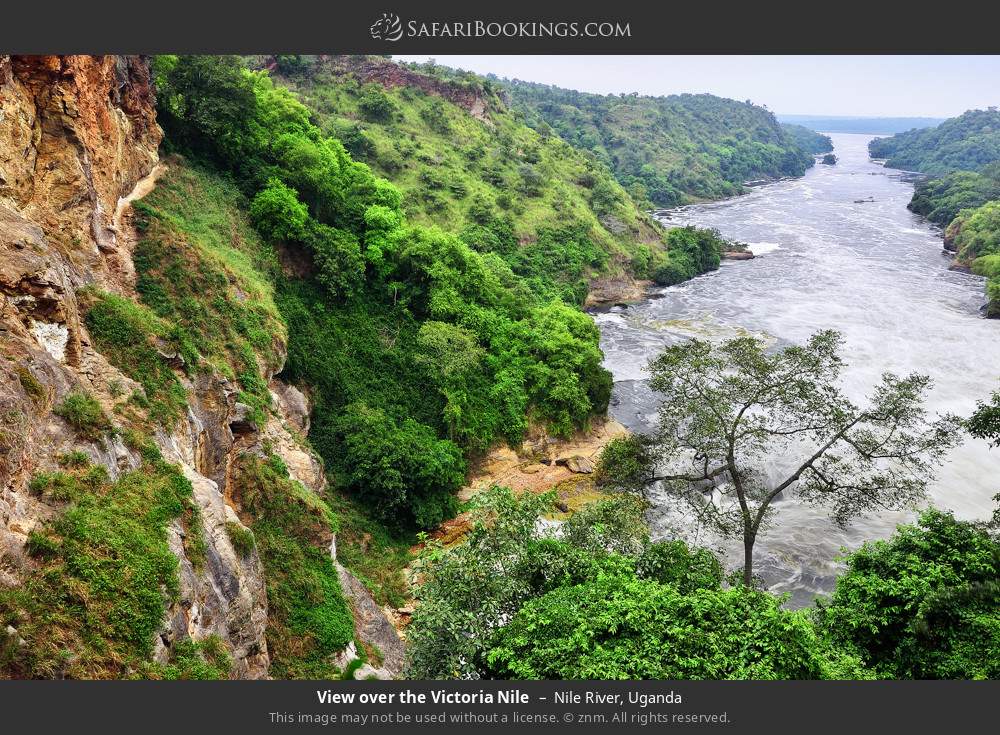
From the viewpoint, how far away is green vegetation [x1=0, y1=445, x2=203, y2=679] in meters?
8.38

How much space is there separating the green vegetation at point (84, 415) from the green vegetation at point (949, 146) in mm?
141777

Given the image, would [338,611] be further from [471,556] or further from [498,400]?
[498,400]

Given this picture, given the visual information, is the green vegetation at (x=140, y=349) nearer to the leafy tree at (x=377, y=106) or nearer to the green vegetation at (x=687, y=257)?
the leafy tree at (x=377, y=106)

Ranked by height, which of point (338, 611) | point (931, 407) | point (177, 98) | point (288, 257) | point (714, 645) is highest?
point (177, 98)

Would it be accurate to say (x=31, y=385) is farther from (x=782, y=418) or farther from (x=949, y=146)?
(x=949, y=146)

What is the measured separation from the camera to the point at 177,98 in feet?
78.3

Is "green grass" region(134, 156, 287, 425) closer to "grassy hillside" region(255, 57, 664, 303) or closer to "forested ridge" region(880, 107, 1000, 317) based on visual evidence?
"grassy hillside" region(255, 57, 664, 303)

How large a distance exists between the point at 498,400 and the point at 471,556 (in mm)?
16603

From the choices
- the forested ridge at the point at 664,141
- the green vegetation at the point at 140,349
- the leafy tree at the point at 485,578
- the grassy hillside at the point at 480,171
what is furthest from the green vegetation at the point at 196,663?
the forested ridge at the point at 664,141

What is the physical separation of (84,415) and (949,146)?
169 m

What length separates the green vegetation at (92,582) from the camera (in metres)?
8.38

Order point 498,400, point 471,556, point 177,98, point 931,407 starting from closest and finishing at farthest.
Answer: point 471,556 → point 177,98 → point 498,400 → point 931,407

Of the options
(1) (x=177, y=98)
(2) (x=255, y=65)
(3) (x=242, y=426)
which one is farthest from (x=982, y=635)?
(2) (x=255, y=65)

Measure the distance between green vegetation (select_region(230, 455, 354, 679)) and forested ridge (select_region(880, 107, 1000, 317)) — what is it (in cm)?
4985
